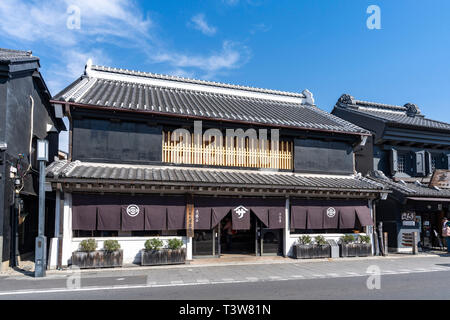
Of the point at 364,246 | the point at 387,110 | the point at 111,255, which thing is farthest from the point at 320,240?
the point at 387,110

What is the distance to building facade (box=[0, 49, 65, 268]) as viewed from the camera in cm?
1304

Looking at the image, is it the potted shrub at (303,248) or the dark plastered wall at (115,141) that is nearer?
the dark plastered wall at (115,141)

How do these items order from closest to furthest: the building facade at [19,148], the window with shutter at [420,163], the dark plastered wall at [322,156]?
1. the building facade at [19,148]
2. the dark plastered wall at [322,156]
3. the window with shutter at [420,163]

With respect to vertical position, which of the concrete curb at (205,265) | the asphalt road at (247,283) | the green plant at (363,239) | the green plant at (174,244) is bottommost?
the concrete curb at (205,265)

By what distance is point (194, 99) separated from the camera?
1959 centimetres

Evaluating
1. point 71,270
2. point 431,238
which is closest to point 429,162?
point 431,238

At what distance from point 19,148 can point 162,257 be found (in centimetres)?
794

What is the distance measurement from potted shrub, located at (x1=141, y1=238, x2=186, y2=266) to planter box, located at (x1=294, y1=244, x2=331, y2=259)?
Answer: 539 centimetres

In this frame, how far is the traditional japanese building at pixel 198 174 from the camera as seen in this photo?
13695 mm

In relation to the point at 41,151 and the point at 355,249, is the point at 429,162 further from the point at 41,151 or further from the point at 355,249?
the point at 41,151

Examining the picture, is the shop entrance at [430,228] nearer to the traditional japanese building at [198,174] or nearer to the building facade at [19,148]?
the traditional japanese building at [198,174]

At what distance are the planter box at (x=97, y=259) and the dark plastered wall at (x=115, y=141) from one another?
396 centimetres

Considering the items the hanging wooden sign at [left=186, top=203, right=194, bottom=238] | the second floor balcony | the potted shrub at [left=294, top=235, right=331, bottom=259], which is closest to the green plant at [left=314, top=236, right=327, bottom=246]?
the potted shrub at [left=294, top=235, right=331, bottom=259]

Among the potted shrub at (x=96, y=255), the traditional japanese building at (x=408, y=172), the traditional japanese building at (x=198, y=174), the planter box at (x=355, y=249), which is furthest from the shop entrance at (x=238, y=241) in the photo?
the traditional japanese building at (x=408, y=172)
